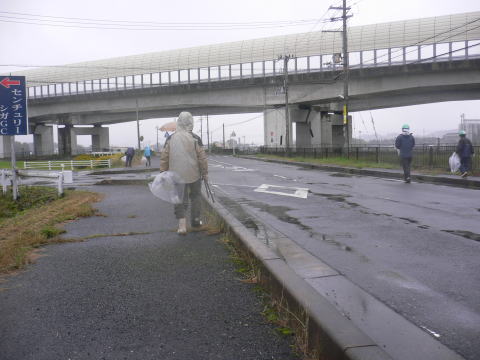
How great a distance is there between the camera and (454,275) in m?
4.24

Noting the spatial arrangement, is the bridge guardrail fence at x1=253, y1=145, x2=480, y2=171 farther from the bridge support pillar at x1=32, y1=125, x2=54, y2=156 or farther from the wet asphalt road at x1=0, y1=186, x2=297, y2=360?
the bridge support pillar at x1=32, y1=125, x2=54, y2=156

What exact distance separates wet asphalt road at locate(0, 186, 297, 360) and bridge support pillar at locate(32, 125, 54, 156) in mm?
70132

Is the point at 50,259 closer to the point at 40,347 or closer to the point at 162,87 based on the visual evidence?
the point at 40,347

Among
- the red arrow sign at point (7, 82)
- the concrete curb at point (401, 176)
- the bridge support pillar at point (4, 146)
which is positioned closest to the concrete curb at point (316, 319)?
the red arrow sign at point (7, 82)

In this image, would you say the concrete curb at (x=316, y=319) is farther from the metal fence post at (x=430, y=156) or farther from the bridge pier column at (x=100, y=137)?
the bridge pier column at (x=100, y=137)

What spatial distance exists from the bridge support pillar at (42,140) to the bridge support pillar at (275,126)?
1521 inches

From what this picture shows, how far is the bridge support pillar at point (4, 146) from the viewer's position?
2574 inches

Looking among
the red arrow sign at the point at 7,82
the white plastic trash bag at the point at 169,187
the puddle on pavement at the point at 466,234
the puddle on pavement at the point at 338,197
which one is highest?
the red arrow sign at the point at 7,82

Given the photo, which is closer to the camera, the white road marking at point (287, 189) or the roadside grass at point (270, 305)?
the roadside grass at point (270, 305)

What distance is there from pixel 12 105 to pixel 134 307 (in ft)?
32.6

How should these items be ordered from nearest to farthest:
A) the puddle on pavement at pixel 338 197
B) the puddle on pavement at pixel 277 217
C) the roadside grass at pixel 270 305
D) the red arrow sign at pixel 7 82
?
the roadside grass at pixel 270 305 < the puddle on pavement at pixel 277 217 < the puddle on pavement at pixel 338 197 < the red arrow sign at pixel 7 82

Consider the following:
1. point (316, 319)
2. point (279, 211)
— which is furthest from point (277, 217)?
point (316, 319)

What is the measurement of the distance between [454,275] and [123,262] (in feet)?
11.2

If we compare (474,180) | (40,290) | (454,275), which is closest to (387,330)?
(454,275)
